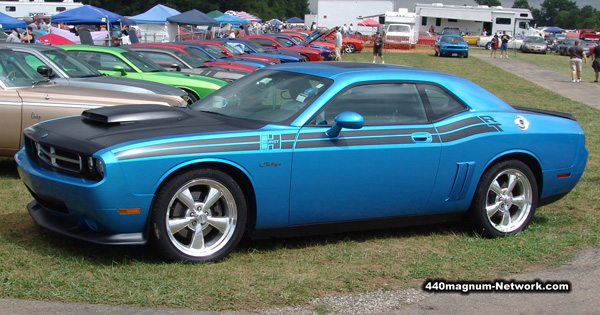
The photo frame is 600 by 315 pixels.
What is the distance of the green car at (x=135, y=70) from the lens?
450 inches

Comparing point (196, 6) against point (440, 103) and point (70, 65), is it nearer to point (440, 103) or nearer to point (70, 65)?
point (70, 65)

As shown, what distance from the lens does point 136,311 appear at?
3.99m

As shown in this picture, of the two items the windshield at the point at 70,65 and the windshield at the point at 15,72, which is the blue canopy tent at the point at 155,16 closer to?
the windshield at the point at 70,65

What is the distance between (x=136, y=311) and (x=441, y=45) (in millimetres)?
41888

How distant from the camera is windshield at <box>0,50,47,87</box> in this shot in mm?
7875

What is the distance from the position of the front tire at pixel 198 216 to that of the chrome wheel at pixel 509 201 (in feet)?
7.58

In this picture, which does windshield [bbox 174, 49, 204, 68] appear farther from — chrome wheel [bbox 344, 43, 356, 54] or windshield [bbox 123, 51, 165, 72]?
chrome wheel [bbox 344, 43, 356, 54]

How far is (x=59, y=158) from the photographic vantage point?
15.8 ft

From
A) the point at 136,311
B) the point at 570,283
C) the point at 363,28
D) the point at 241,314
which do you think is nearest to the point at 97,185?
the point at 136,311

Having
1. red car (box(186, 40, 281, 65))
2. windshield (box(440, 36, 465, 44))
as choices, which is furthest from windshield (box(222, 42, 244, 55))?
windshield (box(440, 36, 465, 44))

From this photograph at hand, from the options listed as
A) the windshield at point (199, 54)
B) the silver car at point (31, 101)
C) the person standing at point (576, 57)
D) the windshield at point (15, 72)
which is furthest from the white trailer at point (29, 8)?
the silver car at point (31, 101)

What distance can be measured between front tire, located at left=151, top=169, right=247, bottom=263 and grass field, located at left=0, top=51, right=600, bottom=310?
13 centimetres

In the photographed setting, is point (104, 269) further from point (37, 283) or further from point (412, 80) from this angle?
point (412, 80)

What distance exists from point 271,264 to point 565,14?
7011 inches
